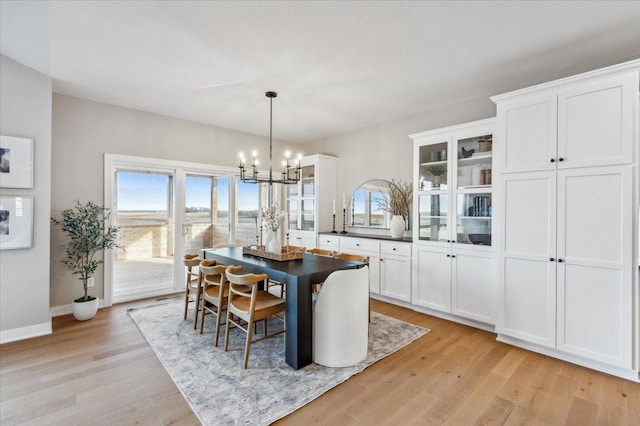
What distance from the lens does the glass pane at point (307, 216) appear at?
5473mm

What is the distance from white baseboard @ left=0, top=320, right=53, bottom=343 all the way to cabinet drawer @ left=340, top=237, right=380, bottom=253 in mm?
3796

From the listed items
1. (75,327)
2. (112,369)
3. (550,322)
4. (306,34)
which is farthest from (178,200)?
(550,322)

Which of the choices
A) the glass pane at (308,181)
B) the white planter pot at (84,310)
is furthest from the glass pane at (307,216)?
the white planter pot at (84,310)

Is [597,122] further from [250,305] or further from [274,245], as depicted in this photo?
[250,305]

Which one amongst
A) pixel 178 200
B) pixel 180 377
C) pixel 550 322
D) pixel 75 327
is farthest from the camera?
pixel 178 200

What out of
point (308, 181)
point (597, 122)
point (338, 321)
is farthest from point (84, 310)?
point (597, 122)

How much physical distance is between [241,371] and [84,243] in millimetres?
2817

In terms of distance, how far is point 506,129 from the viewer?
2.97 m

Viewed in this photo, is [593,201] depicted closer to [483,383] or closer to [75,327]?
[483,383]

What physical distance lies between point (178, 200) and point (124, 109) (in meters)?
1.48

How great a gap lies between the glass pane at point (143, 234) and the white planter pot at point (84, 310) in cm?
61

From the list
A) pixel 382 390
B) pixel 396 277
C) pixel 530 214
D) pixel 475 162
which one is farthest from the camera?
pixel 396 277

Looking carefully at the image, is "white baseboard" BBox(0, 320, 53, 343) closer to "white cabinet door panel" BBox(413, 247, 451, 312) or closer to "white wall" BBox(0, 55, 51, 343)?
"white wall" BBox(0, 55, 51, 343)

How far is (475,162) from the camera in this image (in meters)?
3.47
